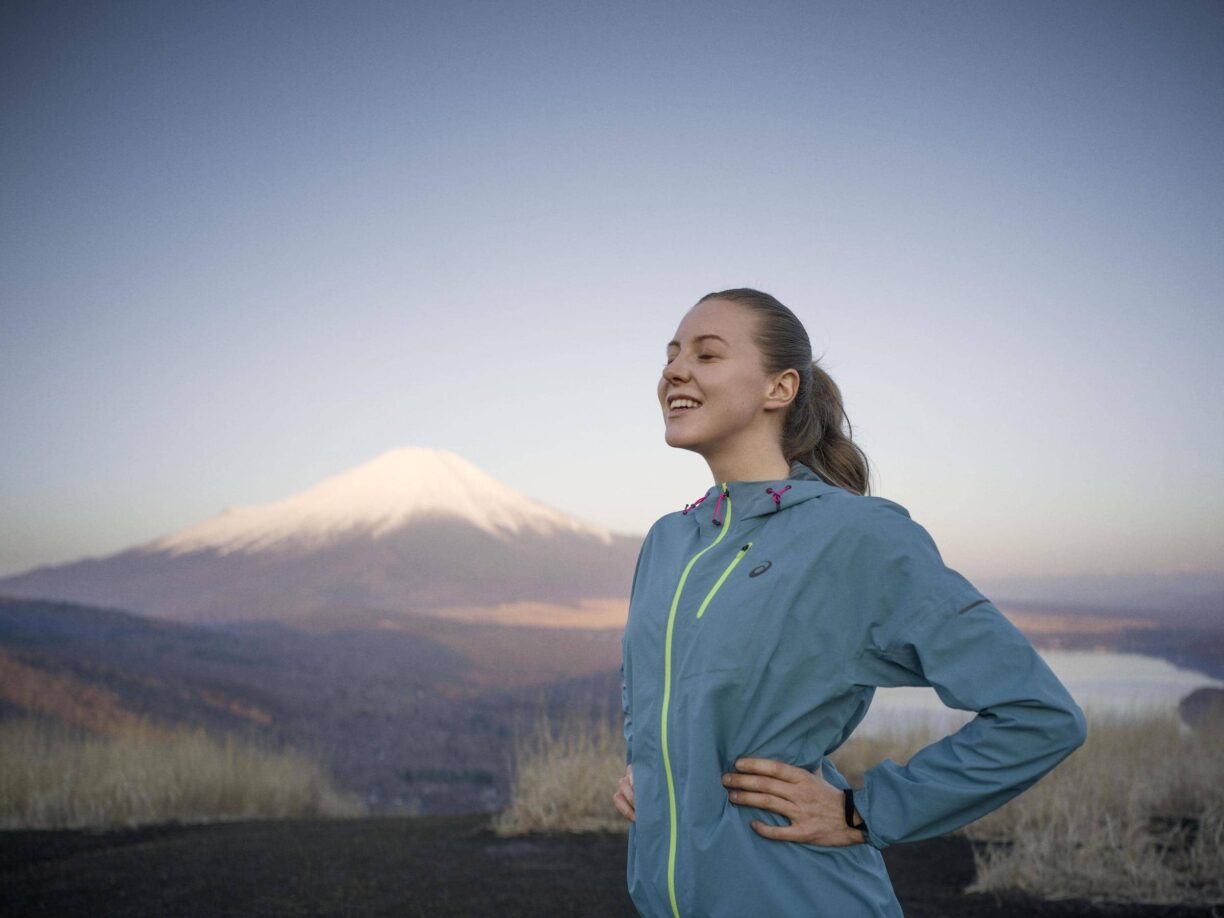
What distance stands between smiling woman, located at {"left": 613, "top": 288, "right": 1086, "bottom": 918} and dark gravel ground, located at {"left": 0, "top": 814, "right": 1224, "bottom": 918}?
313cm

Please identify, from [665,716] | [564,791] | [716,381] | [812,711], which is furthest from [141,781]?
[812,711]

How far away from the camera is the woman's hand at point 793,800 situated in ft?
5.58

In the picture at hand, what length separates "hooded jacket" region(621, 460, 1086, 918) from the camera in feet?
5.39

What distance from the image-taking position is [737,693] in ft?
5.71

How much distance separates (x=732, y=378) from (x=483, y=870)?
436 centimetres

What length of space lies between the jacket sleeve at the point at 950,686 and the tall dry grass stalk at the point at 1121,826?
3.88 metres

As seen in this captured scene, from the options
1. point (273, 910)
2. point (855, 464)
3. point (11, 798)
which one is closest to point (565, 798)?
point (273, 910)

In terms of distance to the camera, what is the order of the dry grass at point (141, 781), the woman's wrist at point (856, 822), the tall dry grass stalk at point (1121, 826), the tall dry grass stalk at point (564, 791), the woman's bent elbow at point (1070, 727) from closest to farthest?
the woman's bent elbow at point (1070, 727)
the woman's wrist at point (856, 822)
the tall dry grass stalk at point (1121, 826)
the tall dry grass stalk at point (564, 791)
the dry grass at point (141, 781)

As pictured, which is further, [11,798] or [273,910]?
[11,798]

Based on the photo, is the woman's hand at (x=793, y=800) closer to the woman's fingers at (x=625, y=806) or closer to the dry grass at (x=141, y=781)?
the woman's fingers at (x=625, y=806)

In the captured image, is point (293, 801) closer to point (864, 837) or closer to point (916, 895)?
point (916, 895)

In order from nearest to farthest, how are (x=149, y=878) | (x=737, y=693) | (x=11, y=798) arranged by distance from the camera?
(x=737, y=693) → (x=149, y=878) → (x=11, y=798)

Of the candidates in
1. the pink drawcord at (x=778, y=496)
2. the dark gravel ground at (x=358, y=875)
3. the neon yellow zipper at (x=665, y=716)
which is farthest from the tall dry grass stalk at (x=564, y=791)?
the pink drawcord at (x=778, y=496)

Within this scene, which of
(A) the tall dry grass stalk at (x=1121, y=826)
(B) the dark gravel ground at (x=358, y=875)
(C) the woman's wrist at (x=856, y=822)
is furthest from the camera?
(A) the tall dry grass stalk at (x=1121, y=826)
